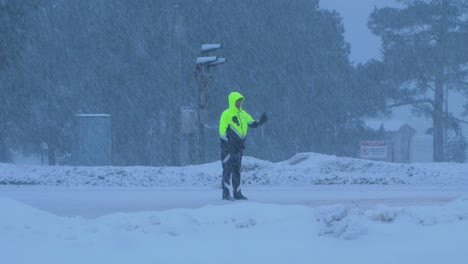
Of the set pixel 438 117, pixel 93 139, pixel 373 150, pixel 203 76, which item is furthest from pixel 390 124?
pixel 93 139

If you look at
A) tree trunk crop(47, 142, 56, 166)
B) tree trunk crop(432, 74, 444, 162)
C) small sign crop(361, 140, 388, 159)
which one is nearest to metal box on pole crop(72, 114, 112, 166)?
small sign crop(361, 140, 388, 159)

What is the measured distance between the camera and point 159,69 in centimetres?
3709

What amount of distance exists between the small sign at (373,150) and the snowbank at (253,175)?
15148 millimetres

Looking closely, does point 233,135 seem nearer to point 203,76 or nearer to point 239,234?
point 239,234

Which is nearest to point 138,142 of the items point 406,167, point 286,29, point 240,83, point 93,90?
point 93,90

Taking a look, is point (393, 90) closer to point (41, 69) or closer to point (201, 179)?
point (41, 69)

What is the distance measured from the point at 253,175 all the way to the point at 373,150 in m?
Result: 18.1

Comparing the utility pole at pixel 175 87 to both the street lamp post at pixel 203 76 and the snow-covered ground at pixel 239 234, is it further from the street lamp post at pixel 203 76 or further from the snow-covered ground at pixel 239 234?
the snow-covered ground at pixel 239 234

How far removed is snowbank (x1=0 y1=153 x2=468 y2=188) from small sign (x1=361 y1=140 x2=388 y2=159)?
1515 centimetres

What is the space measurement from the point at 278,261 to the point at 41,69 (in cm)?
3484

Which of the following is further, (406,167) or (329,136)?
(329,136)

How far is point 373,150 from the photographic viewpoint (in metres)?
35.4

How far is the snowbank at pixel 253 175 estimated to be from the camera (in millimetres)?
17547

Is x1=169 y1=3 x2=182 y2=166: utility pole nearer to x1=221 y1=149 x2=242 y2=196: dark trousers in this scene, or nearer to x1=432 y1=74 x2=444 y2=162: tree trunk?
x1=221 y1=149 x2=242 y2=196: dark trousers
